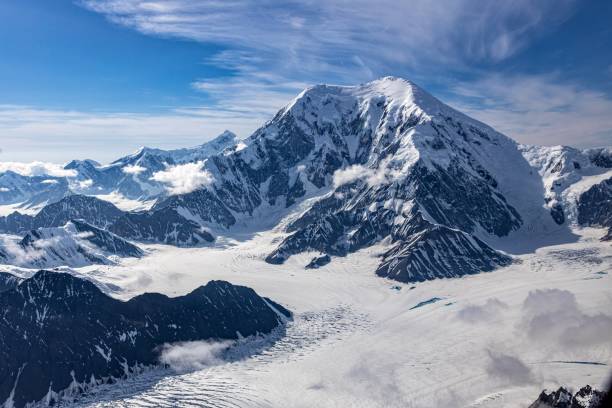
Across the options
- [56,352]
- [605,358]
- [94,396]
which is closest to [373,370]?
[605,358]

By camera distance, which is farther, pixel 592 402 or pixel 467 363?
pixel 467 363

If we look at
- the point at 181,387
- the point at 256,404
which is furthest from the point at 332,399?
the point at 181,387

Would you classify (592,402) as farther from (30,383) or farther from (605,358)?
(30,383)

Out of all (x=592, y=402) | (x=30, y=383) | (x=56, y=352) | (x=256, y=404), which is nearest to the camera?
(x=592, y=402)

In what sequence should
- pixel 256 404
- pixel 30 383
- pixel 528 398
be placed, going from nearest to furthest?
pixel 528 398
pixel 256 404
pixel 30 383

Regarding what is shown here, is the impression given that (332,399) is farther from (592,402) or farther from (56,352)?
(56,352)

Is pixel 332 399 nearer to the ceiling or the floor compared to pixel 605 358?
nearer to the floor
